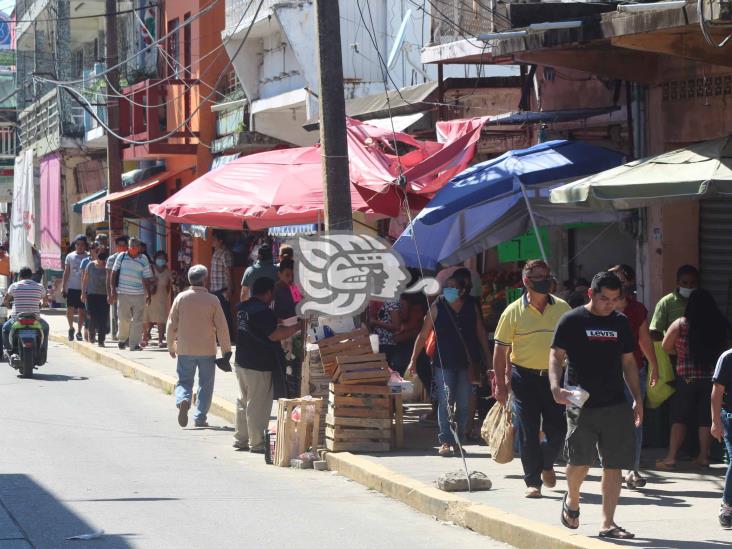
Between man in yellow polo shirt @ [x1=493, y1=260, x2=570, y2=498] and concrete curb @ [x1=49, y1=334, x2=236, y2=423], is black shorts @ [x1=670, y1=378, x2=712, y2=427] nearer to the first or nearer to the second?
man in yellow polo shirt @ [x1=493, y1=260, x2=570, y2=498]

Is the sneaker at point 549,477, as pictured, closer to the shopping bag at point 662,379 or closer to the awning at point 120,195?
the shopping bag at point 662,379

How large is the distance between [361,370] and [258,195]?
13.4 ft

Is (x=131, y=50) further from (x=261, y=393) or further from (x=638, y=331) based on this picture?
(x=638, y=331)

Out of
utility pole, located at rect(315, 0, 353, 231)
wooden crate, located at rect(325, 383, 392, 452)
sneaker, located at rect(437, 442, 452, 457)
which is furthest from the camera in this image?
utility pole, located at rect(315, 0, 353, 231)

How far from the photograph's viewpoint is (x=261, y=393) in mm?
13008

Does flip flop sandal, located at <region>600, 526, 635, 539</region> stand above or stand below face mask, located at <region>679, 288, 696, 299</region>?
below

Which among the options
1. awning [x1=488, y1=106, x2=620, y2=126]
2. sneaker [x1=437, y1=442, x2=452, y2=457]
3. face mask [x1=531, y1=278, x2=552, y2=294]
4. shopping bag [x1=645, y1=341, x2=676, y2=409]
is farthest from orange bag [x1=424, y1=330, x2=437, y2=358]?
awning [x1=488, y1=106, x2=620, y2=126]

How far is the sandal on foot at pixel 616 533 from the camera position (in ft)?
26.4

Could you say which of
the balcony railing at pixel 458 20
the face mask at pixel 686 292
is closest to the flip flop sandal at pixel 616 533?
the face mask at pixel 686 292

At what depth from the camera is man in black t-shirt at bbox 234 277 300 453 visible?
12.8m

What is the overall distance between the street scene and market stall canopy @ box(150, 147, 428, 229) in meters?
0.04

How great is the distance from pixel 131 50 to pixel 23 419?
21441 millimetres

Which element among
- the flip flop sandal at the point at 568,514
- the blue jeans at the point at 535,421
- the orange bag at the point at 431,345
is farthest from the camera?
the orange bag at the point at 431,345

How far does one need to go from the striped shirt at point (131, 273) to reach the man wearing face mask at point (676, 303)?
1290 cm
